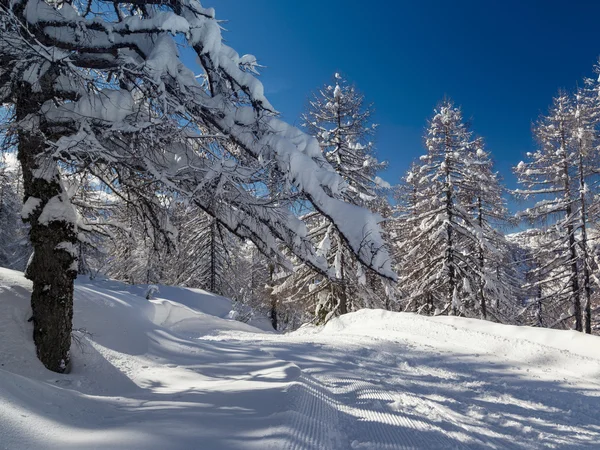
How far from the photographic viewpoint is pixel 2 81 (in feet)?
12.2

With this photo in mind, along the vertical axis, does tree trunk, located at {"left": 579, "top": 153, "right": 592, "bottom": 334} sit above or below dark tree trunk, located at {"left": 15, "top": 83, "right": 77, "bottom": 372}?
above

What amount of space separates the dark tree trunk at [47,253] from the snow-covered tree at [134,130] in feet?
0.04

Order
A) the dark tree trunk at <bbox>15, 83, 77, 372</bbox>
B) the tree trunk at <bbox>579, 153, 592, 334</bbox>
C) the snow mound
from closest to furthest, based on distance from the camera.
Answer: the dark tree trunk at <bbox>15, 83, 77, 372</bbox>
the snow mound
the tree trunk at <bbox>579, 153, 592, 334</bbox>

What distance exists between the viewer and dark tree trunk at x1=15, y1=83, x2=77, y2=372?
12.4 ft

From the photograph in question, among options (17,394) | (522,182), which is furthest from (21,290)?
(522,182)

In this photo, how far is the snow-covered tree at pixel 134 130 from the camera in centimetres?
350

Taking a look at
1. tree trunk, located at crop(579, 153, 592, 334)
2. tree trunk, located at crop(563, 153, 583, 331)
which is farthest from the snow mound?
tree trunk, located at crop(563, 153, 583, 331)

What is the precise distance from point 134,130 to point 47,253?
68.7 inches

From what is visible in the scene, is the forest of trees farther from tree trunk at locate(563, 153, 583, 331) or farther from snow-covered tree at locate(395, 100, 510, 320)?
tree trunk at locate(563, 153, 583, 331)

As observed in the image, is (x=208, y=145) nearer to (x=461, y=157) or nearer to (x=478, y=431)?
(x=478, y=431)

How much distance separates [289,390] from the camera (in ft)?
11.6

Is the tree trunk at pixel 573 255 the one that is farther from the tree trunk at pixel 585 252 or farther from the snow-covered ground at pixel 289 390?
the snow-covered ground at pixel 289 390

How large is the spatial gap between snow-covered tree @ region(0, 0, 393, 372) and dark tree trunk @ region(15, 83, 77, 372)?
0.04 ft

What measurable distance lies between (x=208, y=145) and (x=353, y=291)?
44.7ft
